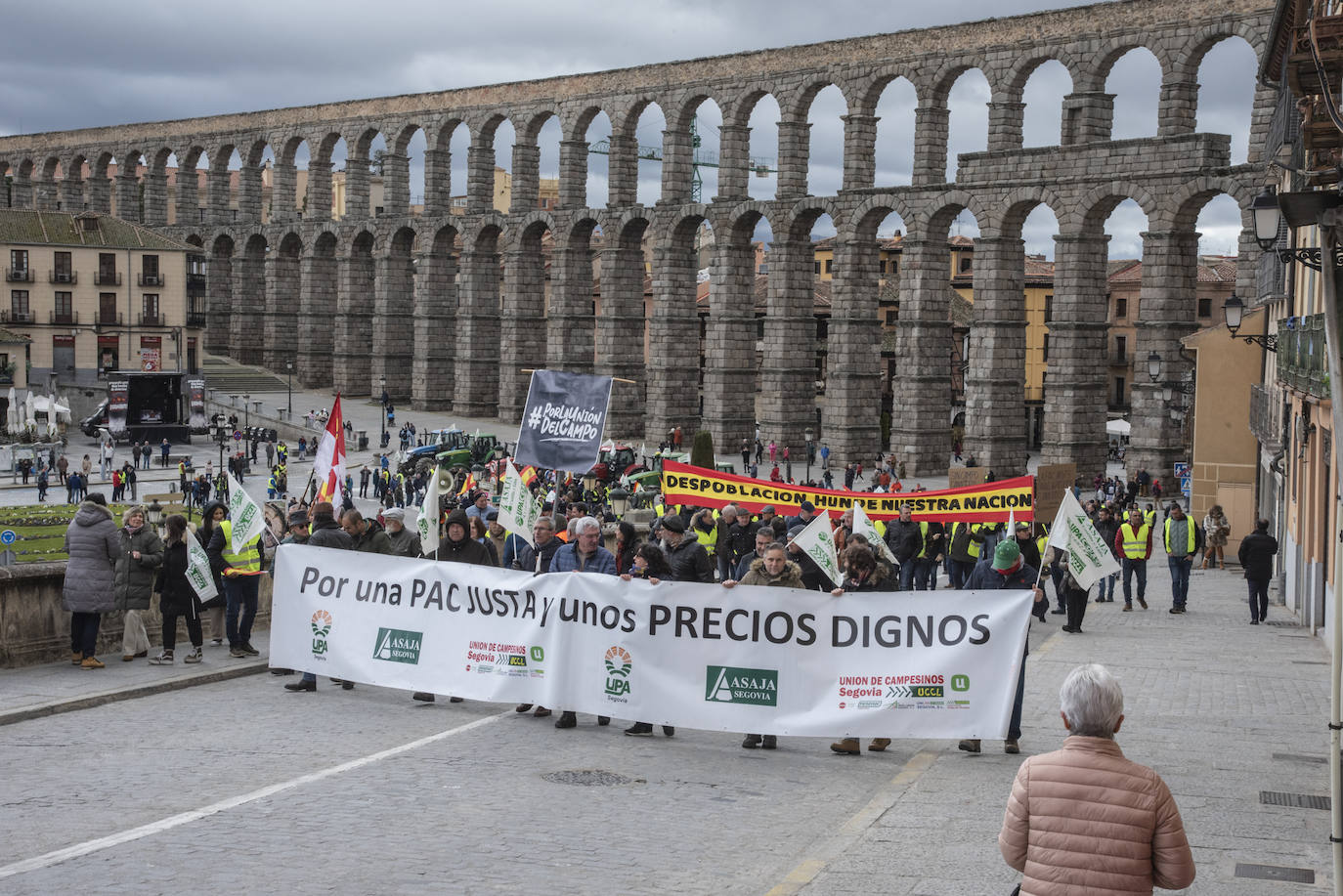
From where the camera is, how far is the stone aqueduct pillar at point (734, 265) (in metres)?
54.3

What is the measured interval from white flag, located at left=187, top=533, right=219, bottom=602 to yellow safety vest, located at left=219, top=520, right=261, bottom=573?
0.70ft

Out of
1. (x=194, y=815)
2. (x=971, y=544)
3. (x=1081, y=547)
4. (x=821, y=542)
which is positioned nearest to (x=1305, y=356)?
(x=971, y=544)

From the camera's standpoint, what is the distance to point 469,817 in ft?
33.9

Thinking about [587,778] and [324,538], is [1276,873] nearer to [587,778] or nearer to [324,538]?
[587,778]

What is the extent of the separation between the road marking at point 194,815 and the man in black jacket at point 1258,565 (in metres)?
13.1

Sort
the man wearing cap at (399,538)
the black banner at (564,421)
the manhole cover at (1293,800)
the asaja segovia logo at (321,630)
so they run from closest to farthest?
the manhole cover at (1293,800)
the asaja segovia logo at (321,630)
the man wearing cap at (399,538)
the black banner at (564,421)

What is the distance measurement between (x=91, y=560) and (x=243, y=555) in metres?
1.51

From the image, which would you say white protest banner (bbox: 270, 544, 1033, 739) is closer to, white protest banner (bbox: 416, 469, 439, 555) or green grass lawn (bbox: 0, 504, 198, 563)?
white protest banner (bbox: 416, 469, 439, 555)

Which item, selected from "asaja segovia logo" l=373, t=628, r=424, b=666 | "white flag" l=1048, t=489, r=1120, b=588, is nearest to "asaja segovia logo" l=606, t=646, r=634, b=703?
"asaja segovia logo" l=373, t=628, r=424, b=666

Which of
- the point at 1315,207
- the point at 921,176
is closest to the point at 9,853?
the point at 1315,207

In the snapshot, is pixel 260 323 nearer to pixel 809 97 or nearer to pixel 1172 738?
pixel 809 97

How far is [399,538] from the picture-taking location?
50.4 feet

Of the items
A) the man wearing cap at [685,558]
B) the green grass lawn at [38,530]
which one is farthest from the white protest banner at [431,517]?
the green grass lawn at [38,530]

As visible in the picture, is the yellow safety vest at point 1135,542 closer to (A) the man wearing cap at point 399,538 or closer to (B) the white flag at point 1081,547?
(B) the white flag at point 1081,547
